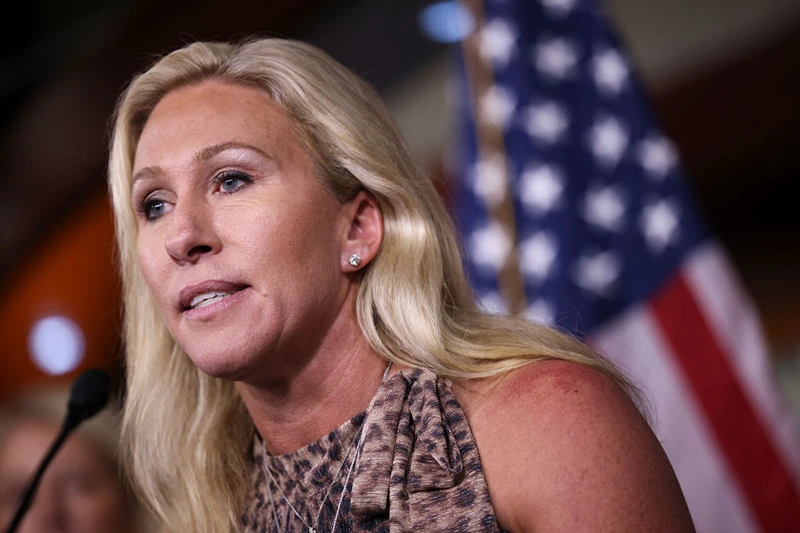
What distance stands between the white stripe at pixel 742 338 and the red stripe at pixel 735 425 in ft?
0.07

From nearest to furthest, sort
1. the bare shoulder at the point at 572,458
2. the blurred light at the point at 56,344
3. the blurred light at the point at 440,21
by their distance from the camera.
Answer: the bare shoulder at the point at 572,458 < the blurred light at the point at 56,344 < the blurred light at the point at 440,21

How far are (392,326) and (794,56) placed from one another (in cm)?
280

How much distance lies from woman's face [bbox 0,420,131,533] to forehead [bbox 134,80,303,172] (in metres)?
0.99

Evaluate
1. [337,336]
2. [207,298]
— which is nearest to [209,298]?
[207,298]

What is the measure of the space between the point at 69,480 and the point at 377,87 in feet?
9.07

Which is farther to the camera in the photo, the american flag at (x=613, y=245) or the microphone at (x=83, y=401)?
the american flag at (x=613, y=245)

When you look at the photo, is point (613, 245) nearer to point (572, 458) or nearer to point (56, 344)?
point (572, 458)

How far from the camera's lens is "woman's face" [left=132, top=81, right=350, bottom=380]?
131 centimetres

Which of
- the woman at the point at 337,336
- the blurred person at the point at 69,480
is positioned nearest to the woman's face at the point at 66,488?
the blurred person at the point at 69,480

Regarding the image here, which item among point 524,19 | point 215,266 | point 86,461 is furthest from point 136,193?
point 524,19

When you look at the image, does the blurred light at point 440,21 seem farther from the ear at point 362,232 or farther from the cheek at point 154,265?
the cheek at point 154,265

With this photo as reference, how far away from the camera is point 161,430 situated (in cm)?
173

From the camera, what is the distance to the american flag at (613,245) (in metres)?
2.08

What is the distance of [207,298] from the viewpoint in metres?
1.34
